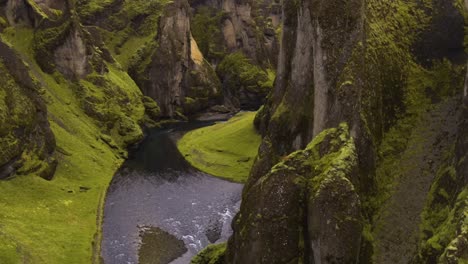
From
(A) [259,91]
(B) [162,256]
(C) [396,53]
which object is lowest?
(B) [162,256]

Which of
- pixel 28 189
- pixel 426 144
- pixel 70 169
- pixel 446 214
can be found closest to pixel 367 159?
pixel 426 144

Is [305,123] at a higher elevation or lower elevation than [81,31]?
lower

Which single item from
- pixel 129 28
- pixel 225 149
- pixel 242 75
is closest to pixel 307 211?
pixel 225 149

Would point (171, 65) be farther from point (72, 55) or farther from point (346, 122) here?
point (346, 122)

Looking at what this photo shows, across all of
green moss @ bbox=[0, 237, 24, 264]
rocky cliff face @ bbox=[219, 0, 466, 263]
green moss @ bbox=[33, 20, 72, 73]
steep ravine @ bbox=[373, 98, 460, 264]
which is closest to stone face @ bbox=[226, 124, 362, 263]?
rocky cliff face @ bbox=[219, 0, 466, 263]

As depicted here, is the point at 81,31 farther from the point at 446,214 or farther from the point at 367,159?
the point at 446,214

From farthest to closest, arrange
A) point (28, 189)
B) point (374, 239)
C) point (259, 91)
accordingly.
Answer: point (259, 91) < point (28, 189) < point (374, 239)

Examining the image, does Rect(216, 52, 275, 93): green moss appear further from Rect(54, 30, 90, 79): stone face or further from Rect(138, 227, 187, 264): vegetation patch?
Rect(138, 227, 187, 264): vegetation patch
